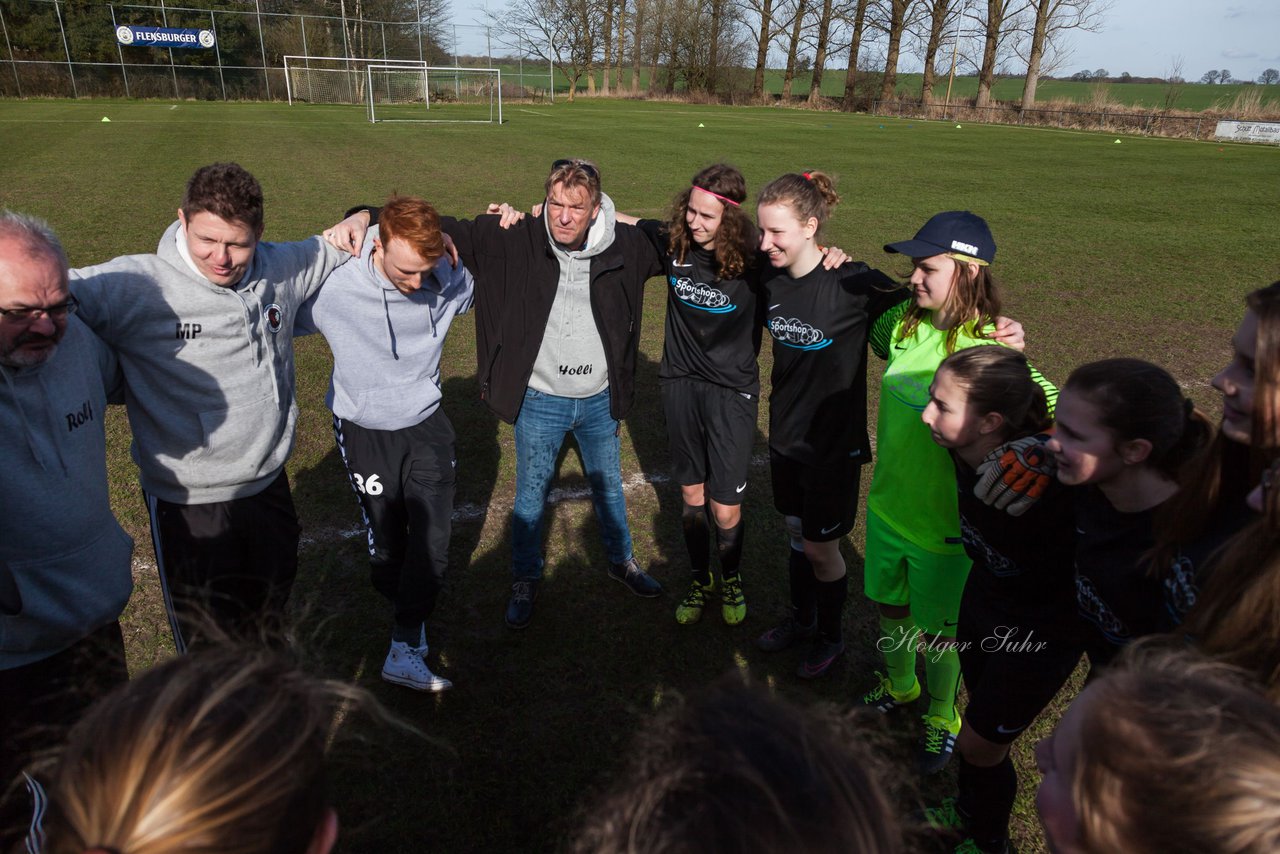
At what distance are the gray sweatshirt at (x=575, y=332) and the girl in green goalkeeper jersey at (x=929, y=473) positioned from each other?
1.28 meters

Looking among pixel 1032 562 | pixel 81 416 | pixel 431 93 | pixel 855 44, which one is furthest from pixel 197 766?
pixel 855 44

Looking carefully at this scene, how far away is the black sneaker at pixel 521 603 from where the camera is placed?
3.54 meters

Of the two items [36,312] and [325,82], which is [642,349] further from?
[325,82]

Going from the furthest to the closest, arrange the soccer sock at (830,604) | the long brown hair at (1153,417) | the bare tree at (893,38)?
1. the bare tree at (893,38)
2. the soccer sock at (830,604)
3. the long brown hair at (1153,417)

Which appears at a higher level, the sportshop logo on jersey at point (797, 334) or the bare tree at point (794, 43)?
the bare tree at point (794, 43)

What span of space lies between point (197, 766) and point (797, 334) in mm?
2600

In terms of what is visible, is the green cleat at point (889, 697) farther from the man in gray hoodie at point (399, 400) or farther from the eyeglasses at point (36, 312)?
the eyeglasses at point (36, 312)

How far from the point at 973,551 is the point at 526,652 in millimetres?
1984

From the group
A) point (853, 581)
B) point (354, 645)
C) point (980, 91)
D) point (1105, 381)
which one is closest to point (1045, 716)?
point (853, 581)

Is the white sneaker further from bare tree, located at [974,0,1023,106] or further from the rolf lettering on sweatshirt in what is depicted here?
bare tree, located at [974,0,1023,106]

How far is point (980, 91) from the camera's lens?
3784 cm

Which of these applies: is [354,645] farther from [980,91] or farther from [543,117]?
[980,91]

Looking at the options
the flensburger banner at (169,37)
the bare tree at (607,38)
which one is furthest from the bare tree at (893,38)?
the flensburger banner at (169,37)

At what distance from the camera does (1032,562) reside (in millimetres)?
2248
